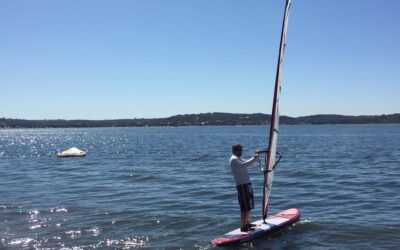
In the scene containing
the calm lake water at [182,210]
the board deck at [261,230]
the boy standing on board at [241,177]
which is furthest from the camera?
the calm lake water at [182,210]

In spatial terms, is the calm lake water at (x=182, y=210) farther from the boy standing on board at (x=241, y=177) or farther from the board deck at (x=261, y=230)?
the boy standing on board at (x=241, y=177)

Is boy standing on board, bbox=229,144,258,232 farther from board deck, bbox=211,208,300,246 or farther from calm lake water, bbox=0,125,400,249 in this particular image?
calm lake water, bbox=0,125,400,249

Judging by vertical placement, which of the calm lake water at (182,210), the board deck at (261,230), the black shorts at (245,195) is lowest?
the calm lake water at (182,210)

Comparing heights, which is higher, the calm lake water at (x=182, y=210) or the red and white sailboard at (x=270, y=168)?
the red and white sailboard at (x=270, y=168)

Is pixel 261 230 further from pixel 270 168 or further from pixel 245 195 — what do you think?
pixel 270 168

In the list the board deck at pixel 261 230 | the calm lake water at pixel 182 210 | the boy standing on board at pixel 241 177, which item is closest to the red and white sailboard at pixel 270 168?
the board deck at pixel 261 230

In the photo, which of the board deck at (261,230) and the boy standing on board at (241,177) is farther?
the board deck at (261,230)

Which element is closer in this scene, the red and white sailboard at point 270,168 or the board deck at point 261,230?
the red and white sailboard at point 270,168

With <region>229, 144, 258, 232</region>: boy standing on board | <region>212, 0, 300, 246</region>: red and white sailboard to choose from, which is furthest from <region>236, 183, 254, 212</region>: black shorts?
<region>212, 0, 300, 246</region>: red and white sailboard

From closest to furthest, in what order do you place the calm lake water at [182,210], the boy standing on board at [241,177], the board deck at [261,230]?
the boy standing on board at [241,177] < the board deck at [261,230] < the calm lake water at [182,210]

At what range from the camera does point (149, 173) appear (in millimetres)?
27984

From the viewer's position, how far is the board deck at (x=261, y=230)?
10.8 meters

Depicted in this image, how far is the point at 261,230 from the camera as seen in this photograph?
11.4 metres

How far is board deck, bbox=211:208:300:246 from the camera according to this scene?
35.6 ft
